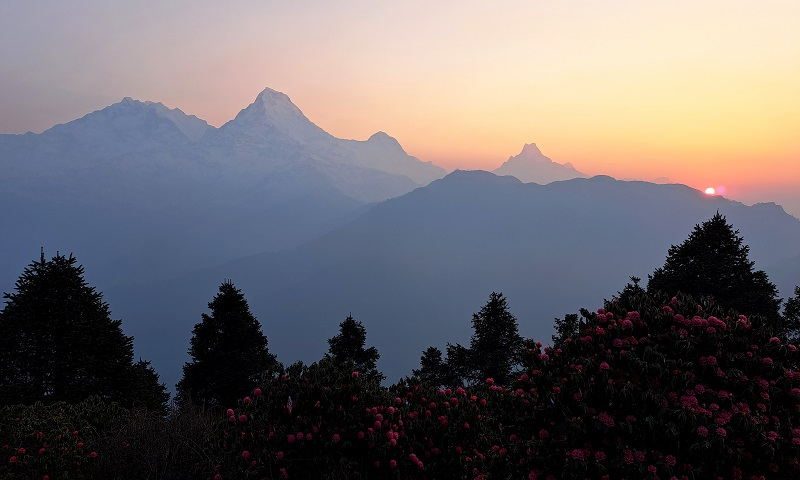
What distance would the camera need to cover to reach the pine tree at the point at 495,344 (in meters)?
38.6

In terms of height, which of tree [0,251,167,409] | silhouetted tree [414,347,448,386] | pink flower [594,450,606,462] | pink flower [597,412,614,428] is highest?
tree [0,251,167,409]

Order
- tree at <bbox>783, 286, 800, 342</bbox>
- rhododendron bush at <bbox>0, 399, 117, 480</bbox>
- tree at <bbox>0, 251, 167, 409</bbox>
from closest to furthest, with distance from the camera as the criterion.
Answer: rhododendron bush at <bbox>0, 399, 117, 480</bbox> < tree at <bbox>0, 251, 167, 409</bbox> < tree at <bbox>783, 286, 800, 342</bbox>

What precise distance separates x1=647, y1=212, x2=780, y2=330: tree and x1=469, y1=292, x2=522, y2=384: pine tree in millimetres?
10538

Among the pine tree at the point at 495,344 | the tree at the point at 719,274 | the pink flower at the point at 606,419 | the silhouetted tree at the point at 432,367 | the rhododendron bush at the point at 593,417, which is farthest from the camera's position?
the silhouetted tree at the point at 432,367

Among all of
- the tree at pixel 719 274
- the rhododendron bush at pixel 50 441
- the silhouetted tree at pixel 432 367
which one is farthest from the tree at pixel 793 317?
the rhododendron bush at pixel 50 441

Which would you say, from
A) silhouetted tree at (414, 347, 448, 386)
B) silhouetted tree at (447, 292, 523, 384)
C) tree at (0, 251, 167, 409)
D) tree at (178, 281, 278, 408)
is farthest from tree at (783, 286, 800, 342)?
tree at (0, 251, 167, 409)

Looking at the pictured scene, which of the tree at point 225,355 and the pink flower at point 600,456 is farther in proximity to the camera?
the tree at point 225,355

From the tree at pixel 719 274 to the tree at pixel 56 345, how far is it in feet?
98.2

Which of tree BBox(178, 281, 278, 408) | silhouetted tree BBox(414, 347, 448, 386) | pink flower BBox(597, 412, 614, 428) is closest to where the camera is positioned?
pink flower BBox(597, 412, 614, 428)

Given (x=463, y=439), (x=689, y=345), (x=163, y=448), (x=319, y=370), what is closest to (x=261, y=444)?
(x=319, y=370)

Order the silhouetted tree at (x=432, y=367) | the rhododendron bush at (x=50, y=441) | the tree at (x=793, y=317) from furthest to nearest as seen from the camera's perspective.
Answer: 1. the silhouetted tree at (x=432, y=367)
2. the tree at (x=793, y=317)
3. the rhododendron bush at (x=50, y=441)

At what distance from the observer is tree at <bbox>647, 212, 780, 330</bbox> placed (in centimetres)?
2886

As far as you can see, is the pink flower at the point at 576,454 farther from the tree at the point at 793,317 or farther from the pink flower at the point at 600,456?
the tree at the point at 793,317

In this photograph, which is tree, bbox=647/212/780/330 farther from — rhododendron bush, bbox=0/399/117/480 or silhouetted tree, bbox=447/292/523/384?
rhododendron bush, bbox=0/399/117/480
